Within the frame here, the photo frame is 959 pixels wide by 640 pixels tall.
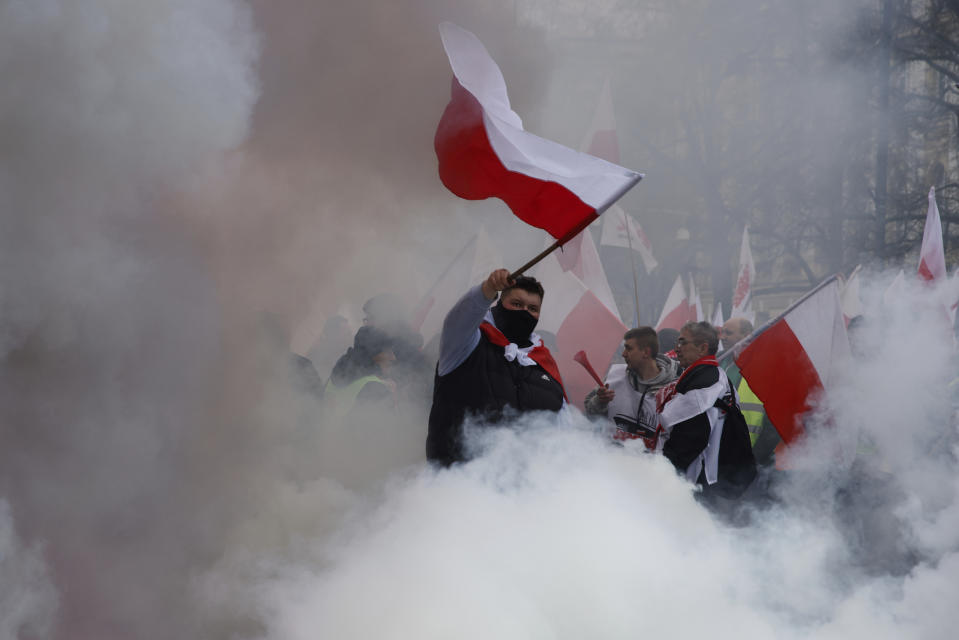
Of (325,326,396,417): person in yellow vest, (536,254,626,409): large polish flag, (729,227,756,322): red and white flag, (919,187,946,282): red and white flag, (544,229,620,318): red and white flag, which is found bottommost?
(325,326,396,417): person in yellow vest

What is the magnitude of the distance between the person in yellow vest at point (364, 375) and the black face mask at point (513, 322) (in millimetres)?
716

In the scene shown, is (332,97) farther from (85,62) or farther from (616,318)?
(616,318)

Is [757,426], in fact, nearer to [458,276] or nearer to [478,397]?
[458,276]

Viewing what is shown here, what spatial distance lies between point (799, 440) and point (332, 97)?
291 centimetres

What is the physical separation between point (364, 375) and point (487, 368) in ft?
3.83

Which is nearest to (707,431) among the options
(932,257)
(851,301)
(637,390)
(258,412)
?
(637,390)

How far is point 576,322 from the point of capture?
6051 millimetres

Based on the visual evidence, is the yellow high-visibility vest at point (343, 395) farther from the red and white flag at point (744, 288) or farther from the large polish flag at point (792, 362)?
the red and white flag at point (744, 288)

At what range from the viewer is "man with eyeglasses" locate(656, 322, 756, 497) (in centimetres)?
379

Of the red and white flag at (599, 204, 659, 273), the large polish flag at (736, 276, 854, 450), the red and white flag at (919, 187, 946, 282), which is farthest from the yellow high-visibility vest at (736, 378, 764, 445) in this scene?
the red and white flag at (599, 204, 659, 273)

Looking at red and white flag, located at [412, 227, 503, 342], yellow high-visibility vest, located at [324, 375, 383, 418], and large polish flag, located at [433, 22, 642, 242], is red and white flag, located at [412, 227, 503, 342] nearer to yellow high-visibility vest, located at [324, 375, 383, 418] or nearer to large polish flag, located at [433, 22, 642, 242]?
yellow high-visibility vest, located at [324, 375, 383, 418]

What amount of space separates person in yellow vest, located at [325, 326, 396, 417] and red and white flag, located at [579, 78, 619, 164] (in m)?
3.55

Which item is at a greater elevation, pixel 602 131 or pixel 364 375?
Answer: pixel 602 131

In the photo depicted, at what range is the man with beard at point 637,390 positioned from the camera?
13.4ft
